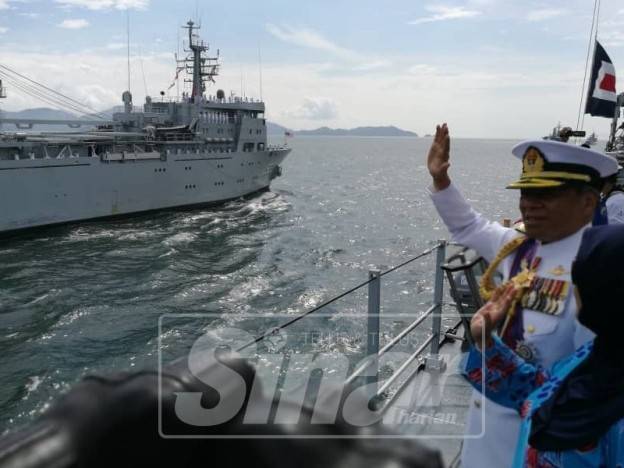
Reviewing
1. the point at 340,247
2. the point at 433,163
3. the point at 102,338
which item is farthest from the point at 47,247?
the point at 433,163

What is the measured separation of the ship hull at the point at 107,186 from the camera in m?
23.8

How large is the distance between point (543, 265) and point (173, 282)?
1636 centimetres

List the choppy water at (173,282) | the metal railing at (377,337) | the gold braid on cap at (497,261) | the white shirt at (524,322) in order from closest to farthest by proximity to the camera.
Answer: the white shirt at (524,322), the gold braid on cap at (497,261), the metal railing at (377,337), the choppy water at (173,282)

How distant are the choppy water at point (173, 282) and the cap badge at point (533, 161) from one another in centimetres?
145

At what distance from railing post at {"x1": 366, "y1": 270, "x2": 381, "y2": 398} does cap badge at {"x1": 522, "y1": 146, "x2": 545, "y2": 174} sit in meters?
1.31

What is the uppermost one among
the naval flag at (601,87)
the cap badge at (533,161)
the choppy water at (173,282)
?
the naval flag at (601,87)

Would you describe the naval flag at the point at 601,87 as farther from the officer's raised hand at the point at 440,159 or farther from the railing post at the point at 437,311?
the officer's raised hand at the point at 440,159

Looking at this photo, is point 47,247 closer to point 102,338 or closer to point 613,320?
point 102,338

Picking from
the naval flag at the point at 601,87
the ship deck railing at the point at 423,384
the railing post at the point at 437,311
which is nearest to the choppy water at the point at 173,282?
the ship deck railing at the point at 423,384

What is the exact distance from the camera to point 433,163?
202cm

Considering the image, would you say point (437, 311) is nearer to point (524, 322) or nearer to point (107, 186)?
point (524, 322)

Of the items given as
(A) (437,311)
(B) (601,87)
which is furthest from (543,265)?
(B) (601,87)

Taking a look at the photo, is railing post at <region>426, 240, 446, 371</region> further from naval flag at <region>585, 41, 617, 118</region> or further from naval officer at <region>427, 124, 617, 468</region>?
naval flag at <region>585, 41, 617, 118</region>

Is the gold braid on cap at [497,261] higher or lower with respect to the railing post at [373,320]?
higher
